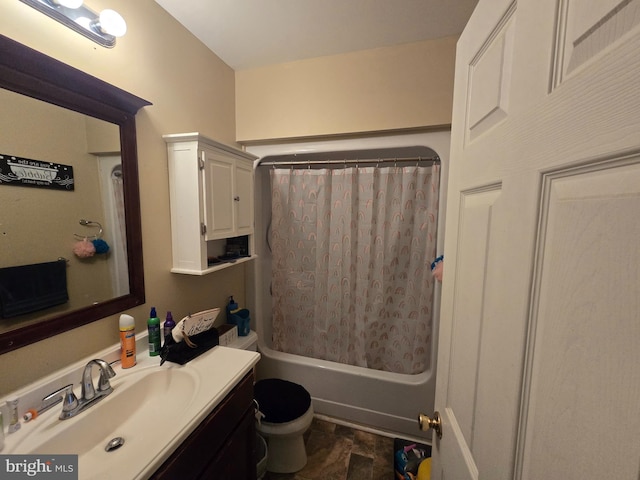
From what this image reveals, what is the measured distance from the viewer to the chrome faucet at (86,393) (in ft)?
2.83

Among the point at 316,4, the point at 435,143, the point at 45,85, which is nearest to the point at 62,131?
the point at 45,85

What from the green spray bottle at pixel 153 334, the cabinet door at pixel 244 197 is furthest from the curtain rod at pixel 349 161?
the green spray bottle at pixel 153 334

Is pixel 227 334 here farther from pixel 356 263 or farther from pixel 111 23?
pixel 111 23

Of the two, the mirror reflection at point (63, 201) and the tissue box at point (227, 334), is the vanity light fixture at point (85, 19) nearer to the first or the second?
the mirror reflection at point (63, 201)

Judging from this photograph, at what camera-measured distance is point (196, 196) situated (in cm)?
133

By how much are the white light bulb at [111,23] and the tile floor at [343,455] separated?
2.28 m

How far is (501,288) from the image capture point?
50 cm

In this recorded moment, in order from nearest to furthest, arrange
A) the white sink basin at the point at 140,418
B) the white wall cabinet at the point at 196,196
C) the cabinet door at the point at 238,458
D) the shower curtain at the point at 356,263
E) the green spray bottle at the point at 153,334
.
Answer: the white sink basin at the point at 140,418 → the cabinet door at the point at 238,458 → the green spray bottle at the point at 153,334 → the white wall cabinet at the point at 196,196 → the shower curtain at the point at 356,263

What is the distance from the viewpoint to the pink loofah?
1.00 m

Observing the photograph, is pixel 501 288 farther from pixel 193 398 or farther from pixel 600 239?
pixel 193 398

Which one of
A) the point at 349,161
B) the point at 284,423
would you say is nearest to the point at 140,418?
the point at 284,423

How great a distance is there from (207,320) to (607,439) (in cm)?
132

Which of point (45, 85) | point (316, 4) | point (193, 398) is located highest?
point (316, 4)

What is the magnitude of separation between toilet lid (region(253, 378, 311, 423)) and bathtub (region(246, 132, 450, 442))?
0.35 m
